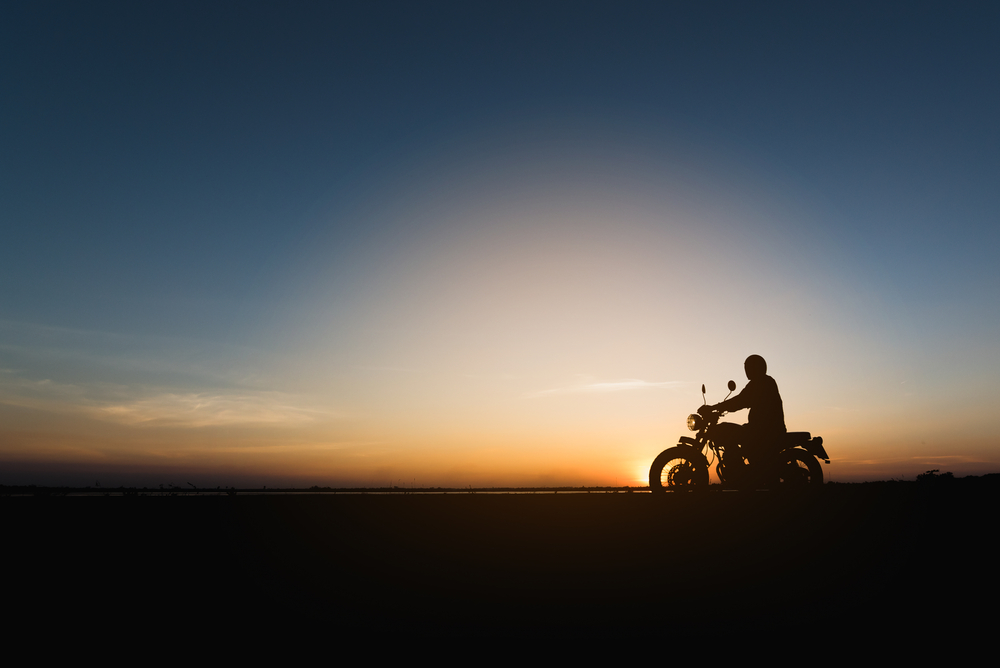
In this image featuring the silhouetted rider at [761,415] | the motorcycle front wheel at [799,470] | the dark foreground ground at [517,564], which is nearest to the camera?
the dark foreground ground at [517,564]

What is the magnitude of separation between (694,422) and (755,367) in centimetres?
164

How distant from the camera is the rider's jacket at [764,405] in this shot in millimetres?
11352

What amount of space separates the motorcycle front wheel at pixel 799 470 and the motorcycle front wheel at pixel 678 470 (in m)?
1.42

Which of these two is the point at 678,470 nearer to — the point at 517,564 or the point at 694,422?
the point at 694,422

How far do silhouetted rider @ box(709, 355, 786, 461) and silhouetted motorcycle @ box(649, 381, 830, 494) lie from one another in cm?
12

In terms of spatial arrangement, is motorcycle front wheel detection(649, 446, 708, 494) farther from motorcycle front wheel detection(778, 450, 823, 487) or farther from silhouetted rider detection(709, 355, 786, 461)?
motorcycle front wheel detection(778, 450, 823, 487)

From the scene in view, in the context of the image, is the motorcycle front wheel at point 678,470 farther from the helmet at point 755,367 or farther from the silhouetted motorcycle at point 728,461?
the helmet at point 755,367

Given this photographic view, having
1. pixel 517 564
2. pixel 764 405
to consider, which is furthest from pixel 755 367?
pixel 517 564

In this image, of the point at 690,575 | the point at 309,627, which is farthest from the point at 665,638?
the point at 309,627

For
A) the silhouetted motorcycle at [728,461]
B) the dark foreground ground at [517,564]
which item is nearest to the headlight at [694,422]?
the silhouetted motorcycle at [728,461]

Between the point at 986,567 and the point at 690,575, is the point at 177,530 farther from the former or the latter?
the point at 986,567

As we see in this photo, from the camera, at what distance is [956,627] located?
4906 millimetres

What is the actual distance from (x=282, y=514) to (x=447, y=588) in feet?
10.0

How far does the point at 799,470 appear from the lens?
11.2 metres
